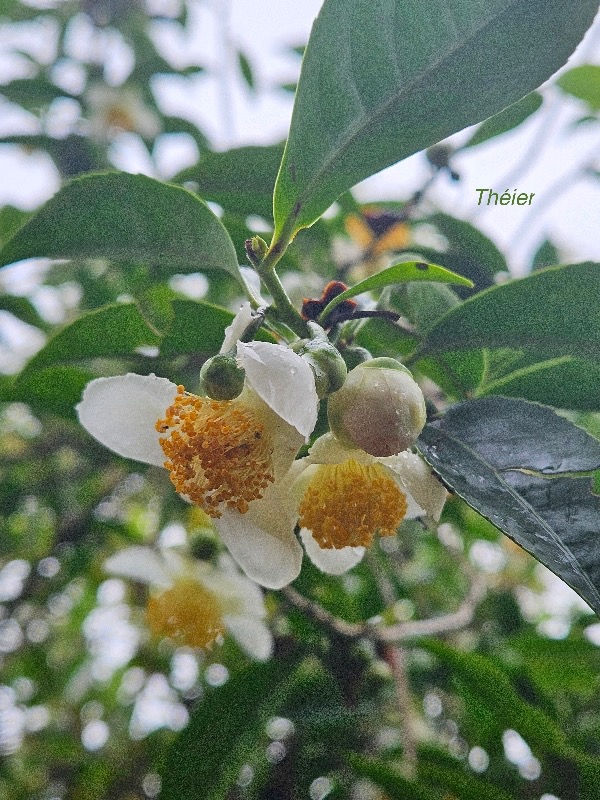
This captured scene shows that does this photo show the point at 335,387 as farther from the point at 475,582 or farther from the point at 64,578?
the point at 64,578

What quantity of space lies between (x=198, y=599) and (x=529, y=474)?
35.9 inches

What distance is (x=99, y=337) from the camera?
85 centimetres

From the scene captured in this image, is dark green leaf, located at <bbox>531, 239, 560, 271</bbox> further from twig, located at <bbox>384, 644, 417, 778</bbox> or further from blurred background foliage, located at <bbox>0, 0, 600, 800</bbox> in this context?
twig, located at <bbox>384, 644, 417, 778</bbox>

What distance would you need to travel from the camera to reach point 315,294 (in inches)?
60.9

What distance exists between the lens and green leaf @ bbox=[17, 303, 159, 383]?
2.71 feet

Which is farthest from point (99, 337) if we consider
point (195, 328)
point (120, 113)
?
point (120, 113)

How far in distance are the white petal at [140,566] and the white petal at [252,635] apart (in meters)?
0.16

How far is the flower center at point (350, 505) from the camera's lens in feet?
2.30

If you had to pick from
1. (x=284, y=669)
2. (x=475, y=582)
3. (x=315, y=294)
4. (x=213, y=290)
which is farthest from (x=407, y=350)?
(x=213, y=290)

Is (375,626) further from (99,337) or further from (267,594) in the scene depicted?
(99,337)

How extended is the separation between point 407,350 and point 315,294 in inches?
25.5

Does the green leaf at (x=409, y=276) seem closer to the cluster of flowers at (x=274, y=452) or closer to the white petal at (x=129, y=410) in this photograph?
the cluster of flowers at (x=274, y=452)

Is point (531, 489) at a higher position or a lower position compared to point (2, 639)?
higher

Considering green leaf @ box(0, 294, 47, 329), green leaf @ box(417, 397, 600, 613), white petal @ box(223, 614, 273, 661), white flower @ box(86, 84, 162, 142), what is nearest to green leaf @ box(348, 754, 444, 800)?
white petal @ box(223, 614, 273, 661)
